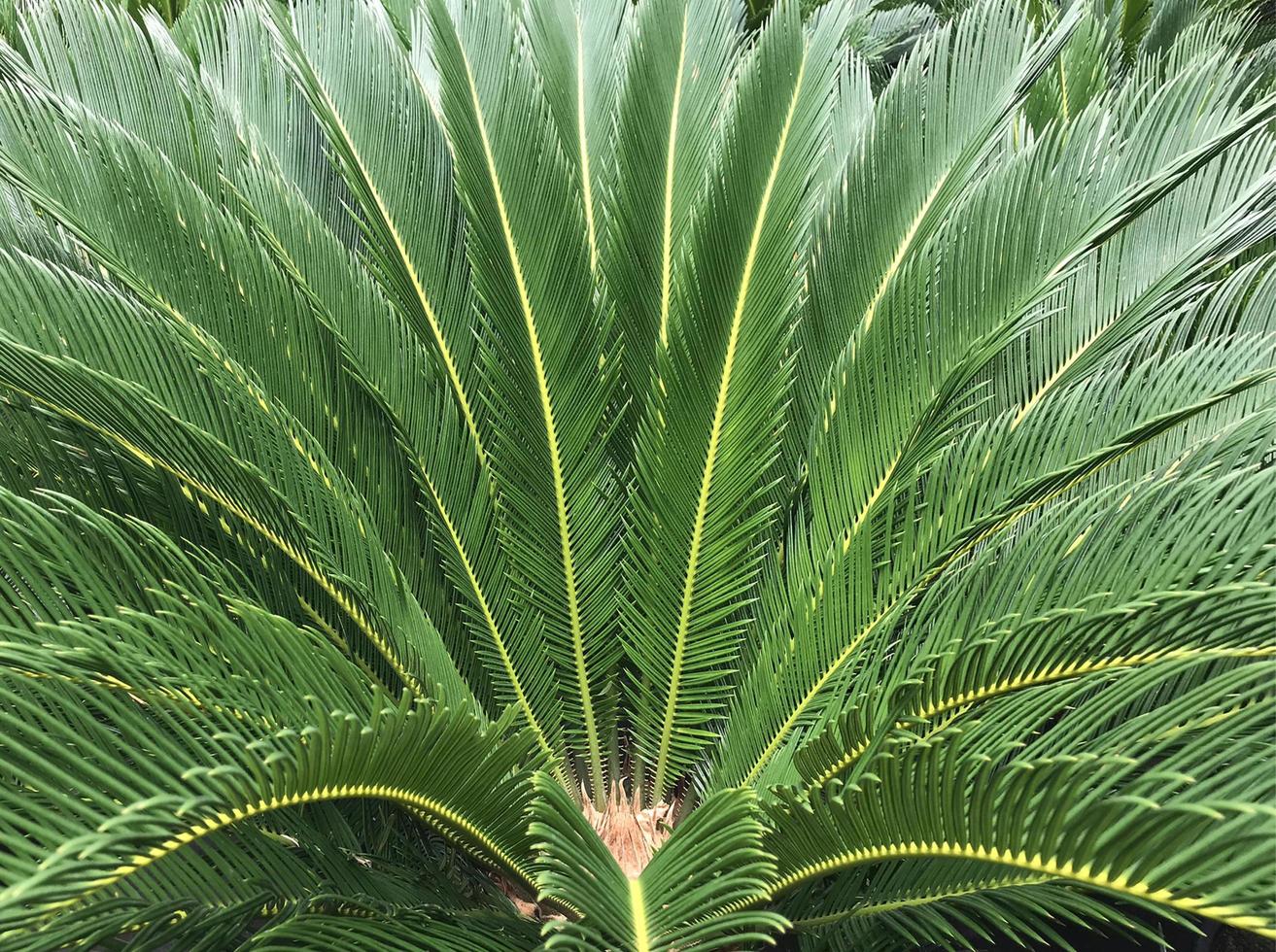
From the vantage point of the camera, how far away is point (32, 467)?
51.3 inches

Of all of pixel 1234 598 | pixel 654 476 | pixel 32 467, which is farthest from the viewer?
pixel 654 476

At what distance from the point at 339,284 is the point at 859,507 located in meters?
0.94

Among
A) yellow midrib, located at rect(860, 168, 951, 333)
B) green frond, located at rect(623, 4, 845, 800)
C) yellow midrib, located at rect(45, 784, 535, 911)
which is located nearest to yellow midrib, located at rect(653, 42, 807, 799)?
green frond, located at rect(623, 4, 845, 800)

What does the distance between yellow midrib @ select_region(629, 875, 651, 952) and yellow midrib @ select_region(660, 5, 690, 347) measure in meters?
0.91

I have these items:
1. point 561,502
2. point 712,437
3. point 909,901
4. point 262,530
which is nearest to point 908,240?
point 712,437

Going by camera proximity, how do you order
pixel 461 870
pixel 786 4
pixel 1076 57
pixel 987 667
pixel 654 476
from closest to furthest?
pixel 987 667 < pixel 461 870 < pixel 654 476 < pixel 786 4 < pixel 1076 57

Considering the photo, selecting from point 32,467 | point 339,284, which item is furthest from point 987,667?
point 32,467

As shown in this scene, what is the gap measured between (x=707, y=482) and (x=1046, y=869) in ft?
2.78

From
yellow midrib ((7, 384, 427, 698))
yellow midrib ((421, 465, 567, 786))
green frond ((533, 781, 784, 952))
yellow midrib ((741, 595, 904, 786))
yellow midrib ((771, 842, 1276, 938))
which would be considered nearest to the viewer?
yellow midrib ((771, 842, 1276, 938))

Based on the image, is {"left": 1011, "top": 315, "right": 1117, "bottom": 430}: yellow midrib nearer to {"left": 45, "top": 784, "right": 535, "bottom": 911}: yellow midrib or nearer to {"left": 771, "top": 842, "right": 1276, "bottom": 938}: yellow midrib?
{"left": 771, "top": 842, "right": 1276, "bottom": 938}: yellow midrib

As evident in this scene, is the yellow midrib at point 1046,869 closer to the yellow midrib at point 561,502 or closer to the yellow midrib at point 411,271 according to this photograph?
the yellow midrib at point 561,502

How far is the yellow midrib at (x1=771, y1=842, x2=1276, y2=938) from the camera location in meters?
0.70

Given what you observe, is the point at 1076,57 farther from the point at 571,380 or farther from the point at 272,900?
the point at 272,900

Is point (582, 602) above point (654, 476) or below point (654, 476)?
below
